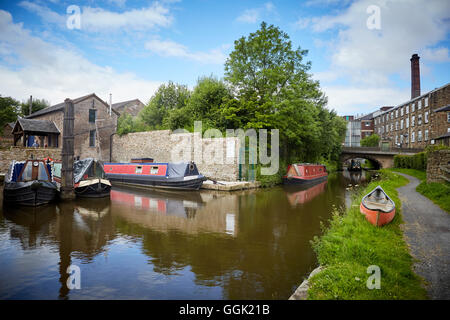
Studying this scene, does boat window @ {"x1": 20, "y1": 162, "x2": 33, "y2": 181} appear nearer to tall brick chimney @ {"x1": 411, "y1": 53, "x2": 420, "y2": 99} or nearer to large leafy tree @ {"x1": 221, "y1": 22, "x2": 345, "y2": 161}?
large leafy tree @ {"x1": 221, "y1": 22, "x2": 345, "y2": 161}

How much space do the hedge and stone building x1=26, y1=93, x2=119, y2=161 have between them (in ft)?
75.0

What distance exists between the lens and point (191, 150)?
15844mm

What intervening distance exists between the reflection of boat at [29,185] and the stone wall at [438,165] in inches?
538

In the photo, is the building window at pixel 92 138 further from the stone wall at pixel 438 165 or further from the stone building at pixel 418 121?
the stone building at pixel 418 121

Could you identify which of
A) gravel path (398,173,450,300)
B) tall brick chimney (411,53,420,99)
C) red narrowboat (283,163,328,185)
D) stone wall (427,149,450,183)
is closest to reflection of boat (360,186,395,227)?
gravel path (398,173,450,300)

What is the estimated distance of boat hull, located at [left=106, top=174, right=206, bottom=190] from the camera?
1251 cm

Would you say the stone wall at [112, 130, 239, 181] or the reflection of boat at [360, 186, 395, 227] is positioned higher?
the stone wall at [112, 130, 239, 181]

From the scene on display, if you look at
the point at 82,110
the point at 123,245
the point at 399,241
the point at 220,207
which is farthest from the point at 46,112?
the point at 399,241

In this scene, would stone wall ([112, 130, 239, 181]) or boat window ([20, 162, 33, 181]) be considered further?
stone wall ([112, 130, 239, 181])

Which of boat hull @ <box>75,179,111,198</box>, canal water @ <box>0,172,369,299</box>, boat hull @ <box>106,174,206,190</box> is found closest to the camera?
canal water @ <box>0,172,369,299</box>

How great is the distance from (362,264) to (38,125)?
22.6 m

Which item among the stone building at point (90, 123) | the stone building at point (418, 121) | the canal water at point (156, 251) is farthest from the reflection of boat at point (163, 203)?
the stone building at point (418, 121)

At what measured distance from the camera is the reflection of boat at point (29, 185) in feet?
27.2
